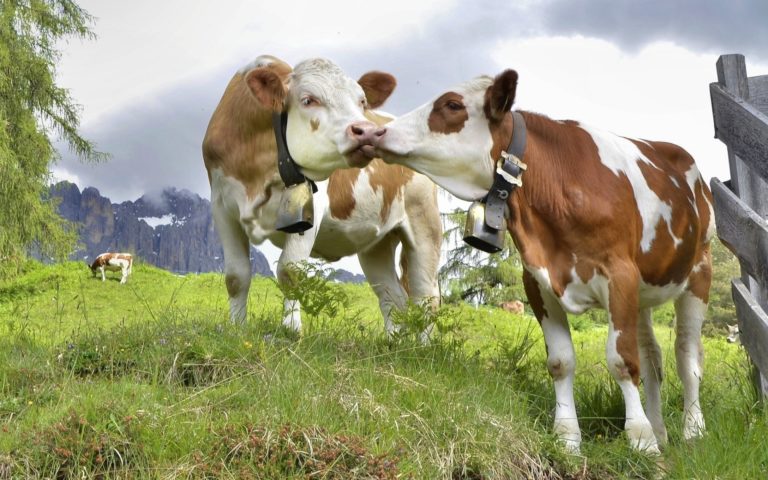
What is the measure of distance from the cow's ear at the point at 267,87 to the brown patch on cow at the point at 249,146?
0.52 ft

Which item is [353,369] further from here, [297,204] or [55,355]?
[55,355]

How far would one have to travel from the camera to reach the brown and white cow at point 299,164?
6.93 metres

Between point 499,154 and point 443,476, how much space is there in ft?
7.05

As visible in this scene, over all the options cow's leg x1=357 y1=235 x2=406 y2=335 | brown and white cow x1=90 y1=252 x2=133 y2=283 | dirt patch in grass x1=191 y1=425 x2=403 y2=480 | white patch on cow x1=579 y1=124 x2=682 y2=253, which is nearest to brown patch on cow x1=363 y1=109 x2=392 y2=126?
cow's leg x1=357 y1=235 x2=406 y2=335

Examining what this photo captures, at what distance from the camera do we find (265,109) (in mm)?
7242

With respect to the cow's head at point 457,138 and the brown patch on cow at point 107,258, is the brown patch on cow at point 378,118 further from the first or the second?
the brown patch on cow at point 107,258

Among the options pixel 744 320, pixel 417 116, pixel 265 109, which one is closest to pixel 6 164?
pixel 265 109

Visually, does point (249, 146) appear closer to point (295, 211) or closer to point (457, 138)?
point (295, 211)

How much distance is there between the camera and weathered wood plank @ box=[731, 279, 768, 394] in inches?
218

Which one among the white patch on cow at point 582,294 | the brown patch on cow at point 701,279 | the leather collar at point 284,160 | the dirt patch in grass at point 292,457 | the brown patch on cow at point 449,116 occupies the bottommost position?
the dirt patch in grass at point 292,457

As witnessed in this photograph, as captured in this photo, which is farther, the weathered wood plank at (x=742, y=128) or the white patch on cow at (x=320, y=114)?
the white patch on cow at (x=320, y=114)

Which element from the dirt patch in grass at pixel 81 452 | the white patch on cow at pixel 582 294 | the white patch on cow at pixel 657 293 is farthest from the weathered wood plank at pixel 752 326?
the dirt patch in grass at pixel 81 452

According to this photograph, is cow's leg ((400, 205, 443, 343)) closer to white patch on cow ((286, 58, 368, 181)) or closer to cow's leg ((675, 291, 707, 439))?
white patch on cow ((286, 58, 368, 181))

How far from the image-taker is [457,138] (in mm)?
5688
